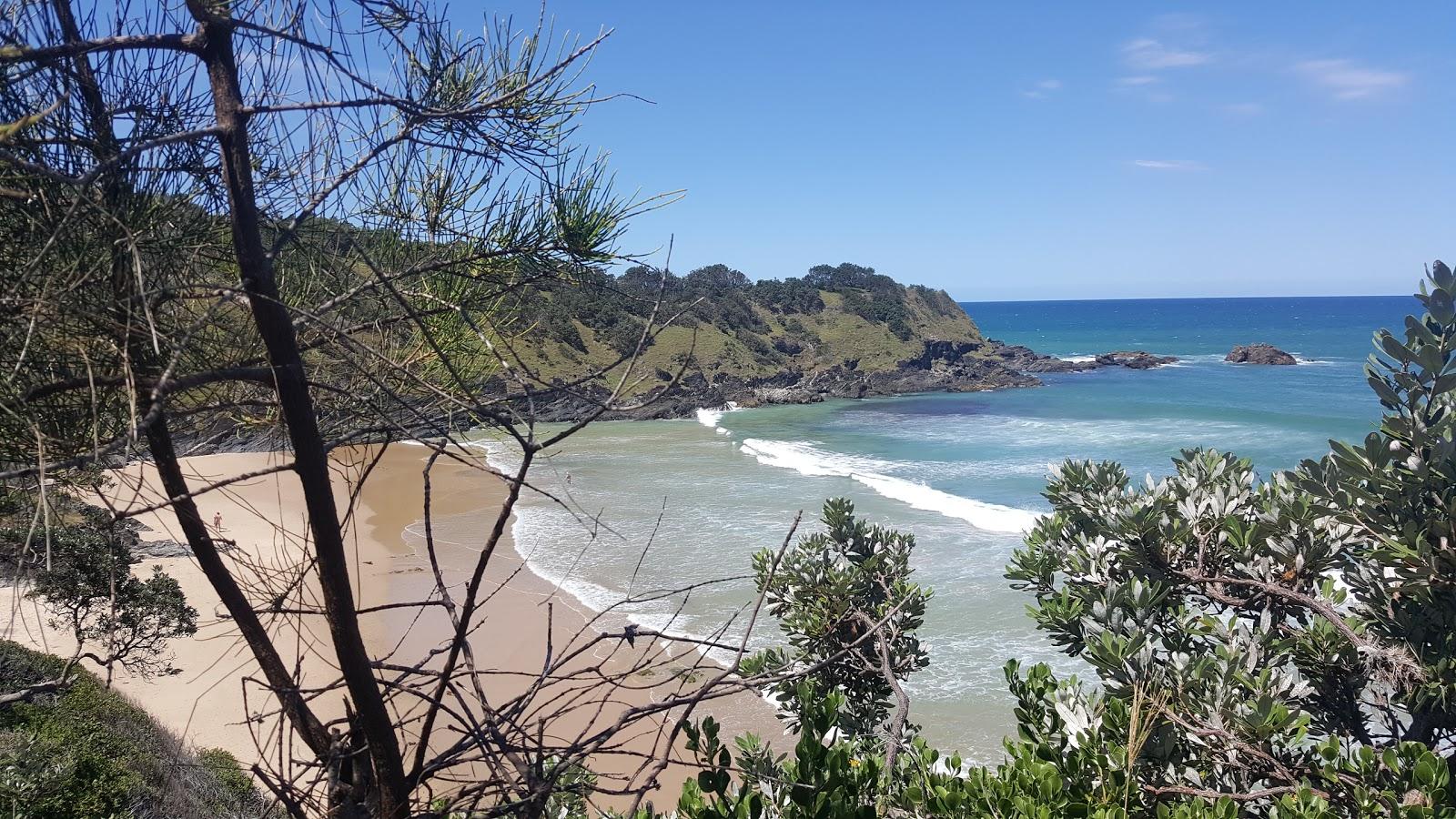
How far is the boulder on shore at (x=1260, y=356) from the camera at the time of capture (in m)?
51.6

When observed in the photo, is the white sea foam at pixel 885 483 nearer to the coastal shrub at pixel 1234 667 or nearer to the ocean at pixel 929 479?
the ocean at pixel 929 479

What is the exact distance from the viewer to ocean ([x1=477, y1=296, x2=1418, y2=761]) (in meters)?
10.3

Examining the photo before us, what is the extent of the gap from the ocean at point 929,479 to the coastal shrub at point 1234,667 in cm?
72

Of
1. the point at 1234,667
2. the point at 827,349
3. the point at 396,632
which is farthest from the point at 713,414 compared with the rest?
the point at 1234,667

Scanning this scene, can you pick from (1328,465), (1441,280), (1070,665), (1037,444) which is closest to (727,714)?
(1070,665)

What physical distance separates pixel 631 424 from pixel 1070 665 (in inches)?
1063

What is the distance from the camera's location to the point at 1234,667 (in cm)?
255

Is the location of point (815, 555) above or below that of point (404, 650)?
above

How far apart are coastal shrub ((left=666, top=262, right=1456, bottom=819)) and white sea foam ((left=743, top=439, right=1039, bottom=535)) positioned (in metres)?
10.1

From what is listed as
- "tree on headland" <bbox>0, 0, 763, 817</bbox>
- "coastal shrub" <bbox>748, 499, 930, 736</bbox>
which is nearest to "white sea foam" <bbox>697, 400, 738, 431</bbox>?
"coastal shrub" <bbox>748, 499, 930, 736</bbox>

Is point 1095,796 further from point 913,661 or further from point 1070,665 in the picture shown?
point 1070,665

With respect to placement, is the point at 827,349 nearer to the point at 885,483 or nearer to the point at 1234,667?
the point at 885,483

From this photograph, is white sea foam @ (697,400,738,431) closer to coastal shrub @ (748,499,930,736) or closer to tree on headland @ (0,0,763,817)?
coastal shrub @ (748,499,930,736)

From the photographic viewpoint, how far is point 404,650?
10359 millimetres
